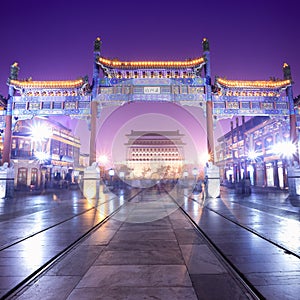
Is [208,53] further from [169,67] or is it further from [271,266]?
[271,266]

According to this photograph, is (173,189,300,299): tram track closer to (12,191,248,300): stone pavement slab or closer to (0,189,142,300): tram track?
(12,191,248,300): stone pavement slab

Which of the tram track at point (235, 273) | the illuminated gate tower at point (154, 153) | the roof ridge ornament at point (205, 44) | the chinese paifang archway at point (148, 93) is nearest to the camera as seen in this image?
the tram track at point (235, 273)

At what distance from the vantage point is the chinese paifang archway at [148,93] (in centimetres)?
1586

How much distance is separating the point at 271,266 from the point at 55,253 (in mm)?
3276

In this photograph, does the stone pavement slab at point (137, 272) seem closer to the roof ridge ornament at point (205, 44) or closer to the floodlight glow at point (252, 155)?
the roof ridge ornament at point (205, 44)

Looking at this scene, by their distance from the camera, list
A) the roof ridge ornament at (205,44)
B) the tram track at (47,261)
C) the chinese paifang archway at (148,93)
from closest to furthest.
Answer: the tram track at (47,261) → the chinese paifang archway at (148,93) → the roof ridge ornament at (205,44)

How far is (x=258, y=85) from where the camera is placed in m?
15.9

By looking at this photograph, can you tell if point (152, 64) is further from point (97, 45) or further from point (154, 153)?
point (154, 153)

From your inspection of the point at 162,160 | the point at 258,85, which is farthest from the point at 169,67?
the point at 162,160

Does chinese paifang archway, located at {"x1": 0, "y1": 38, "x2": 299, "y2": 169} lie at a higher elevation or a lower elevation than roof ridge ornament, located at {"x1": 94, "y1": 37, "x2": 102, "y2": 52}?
lower

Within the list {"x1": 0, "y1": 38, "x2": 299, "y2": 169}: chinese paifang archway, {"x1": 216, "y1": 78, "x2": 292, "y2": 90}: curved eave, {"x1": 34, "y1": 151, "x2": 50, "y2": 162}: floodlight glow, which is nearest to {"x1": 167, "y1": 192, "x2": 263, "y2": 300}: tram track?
{"x1": 0, "y1": 38, "x2": 299, "y2": 169}: chinese paifang archway

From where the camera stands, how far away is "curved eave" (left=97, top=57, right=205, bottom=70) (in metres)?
16.0

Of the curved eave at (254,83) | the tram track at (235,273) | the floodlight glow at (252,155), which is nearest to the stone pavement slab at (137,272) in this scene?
the tram track at (235,273)

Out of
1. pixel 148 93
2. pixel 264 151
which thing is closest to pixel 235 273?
pixel 148 93
